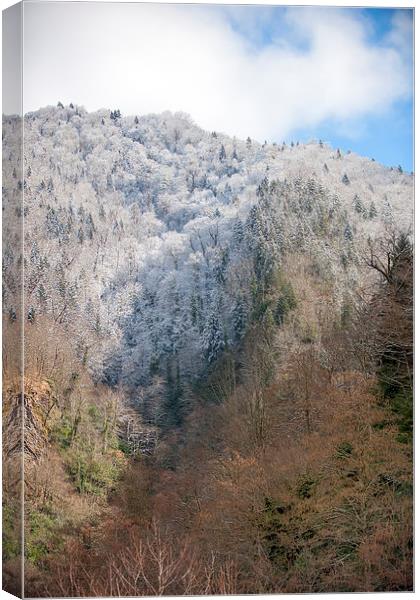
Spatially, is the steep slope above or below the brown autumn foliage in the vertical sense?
above

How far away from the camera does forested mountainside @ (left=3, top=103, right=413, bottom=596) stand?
340 inches

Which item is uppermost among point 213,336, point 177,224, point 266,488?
point 177,224

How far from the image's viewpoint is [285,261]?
947 centimetres

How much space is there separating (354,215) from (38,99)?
10.5ft

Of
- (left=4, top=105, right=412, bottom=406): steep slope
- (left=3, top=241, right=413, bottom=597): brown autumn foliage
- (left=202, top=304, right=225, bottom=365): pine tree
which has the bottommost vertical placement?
(left=3, top=241, right=413, bottom=597): brown autumn foliage

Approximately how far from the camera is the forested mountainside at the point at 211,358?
340 inches

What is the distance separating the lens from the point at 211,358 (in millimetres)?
9422

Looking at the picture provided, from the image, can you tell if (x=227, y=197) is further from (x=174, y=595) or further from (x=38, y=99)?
(x=174, y=595)

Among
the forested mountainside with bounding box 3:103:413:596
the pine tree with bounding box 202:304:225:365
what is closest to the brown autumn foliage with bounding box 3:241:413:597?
the forested mountainside with bounding box 3:103:413:596

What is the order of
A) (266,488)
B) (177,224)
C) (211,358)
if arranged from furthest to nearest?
1. (177,224)
2. (211,358)
3. (266,488)

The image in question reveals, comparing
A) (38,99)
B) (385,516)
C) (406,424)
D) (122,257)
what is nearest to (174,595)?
(385,516)

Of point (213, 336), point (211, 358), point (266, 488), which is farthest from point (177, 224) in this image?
point (266, 488)

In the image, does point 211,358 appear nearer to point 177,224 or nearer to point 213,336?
point 213,336

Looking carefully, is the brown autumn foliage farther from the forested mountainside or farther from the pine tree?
the pine tree
